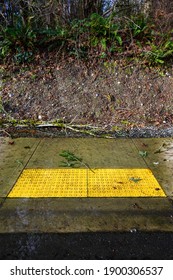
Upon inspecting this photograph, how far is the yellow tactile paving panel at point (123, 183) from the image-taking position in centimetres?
322

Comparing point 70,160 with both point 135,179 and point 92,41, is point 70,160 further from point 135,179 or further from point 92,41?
point 92,41

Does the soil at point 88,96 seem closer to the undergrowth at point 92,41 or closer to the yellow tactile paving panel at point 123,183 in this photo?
the undergrowth at point 92,41

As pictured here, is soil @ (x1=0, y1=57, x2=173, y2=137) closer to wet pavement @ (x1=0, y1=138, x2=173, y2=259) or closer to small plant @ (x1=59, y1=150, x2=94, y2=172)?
small plant @ (x1=59, y1=150, x2=94, y2=172)

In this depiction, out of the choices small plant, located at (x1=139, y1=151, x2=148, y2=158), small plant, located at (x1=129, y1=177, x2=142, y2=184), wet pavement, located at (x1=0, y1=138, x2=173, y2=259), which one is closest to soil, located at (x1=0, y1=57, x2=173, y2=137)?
small plant, located at (x1=139, y1=151, x2=148, y2=158)

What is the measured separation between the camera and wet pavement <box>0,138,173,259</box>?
2.36 meters

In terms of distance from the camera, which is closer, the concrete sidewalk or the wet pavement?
the wet pavement

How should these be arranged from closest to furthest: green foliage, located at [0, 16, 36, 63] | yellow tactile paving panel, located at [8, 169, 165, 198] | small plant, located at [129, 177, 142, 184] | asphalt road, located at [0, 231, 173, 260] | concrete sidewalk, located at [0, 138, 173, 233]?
1. asphalt road, located at [0, 231, 173, 260]
2. concrete sidewalk, located at [0, 138, 173, 233]
3. yellow tactile paving panel, located at [8, 169, 165, 198]
4. small plant, located at [129, 177, 142, 184]
5. green foliage, located at [0, 16, 36, 63]

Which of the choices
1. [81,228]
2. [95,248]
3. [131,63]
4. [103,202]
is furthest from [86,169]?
[131,63]

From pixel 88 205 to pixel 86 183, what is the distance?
49cm

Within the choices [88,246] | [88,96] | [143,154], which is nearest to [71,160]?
[143,154]

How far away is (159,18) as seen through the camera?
7.78 m

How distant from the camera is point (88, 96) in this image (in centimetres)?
645

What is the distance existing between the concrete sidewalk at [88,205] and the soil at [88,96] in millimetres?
1303

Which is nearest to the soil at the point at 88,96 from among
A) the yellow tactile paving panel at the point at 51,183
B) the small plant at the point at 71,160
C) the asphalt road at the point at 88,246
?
the small plant at the point at 71,160
